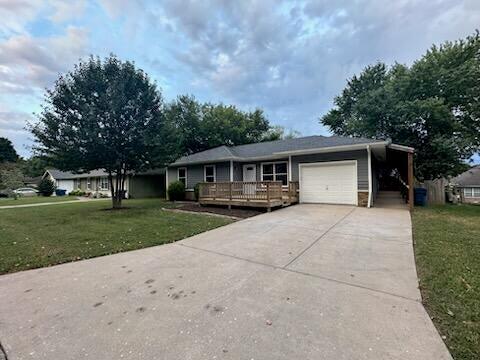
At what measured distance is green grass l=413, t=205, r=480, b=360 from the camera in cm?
221

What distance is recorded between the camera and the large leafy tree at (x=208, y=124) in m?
25.3

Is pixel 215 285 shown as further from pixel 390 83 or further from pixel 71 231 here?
pixel 390 83

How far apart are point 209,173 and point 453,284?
1385 centimetres

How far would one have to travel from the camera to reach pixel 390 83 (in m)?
16.1

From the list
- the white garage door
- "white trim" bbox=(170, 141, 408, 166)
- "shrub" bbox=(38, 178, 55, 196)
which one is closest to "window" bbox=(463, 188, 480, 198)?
"white trim" bbox=(170, 141, 408, 166)

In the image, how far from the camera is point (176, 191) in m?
16.5

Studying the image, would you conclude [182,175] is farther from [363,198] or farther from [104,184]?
[104,184]

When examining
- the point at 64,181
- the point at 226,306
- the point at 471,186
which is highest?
the point at 64,181

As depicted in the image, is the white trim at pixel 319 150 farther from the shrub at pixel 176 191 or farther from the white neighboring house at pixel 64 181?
the white neighboring house at pixel 64 181

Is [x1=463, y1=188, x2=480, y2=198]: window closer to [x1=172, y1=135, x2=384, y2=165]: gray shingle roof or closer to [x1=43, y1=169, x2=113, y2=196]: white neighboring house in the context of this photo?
[x1=172, y1=135, x2=384, y2=165]: gray shingle roof

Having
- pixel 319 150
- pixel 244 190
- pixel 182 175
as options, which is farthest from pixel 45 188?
pixel 319 150

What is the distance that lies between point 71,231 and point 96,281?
4.48 metres

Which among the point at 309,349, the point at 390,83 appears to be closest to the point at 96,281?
the point at 309,349

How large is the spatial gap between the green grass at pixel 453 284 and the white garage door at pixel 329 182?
5.27 meters
